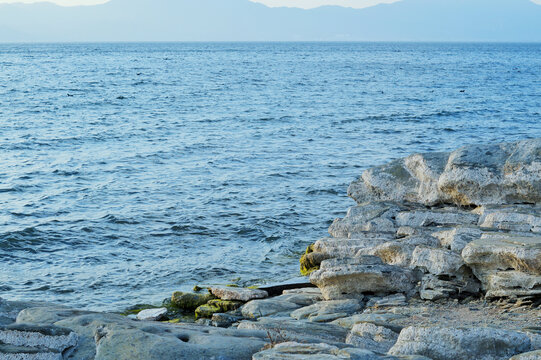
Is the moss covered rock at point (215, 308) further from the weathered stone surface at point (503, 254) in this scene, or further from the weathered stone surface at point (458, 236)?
the weathered stone surface at point (503, 254)

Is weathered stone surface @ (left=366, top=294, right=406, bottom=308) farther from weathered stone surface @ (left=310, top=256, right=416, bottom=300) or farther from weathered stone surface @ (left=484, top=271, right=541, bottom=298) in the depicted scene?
weathered stone surface @ (left=484, top=271, right=541, bottom=298)

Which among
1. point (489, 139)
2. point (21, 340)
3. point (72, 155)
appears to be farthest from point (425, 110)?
point (21, 340)

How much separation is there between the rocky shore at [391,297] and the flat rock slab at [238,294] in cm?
3

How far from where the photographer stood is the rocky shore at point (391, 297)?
24.8 ft

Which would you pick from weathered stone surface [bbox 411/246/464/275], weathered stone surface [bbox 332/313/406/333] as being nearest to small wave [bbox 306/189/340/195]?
weathered stone surface [bbox 411/246/464/275]

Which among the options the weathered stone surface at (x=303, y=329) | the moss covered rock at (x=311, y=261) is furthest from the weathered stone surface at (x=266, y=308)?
the moss covered rock at (x=311, y=261)

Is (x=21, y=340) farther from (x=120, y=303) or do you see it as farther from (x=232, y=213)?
(x=232, y=213)

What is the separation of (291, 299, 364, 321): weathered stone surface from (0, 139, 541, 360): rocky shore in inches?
1.2

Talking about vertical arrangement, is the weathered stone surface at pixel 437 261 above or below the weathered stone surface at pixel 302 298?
above

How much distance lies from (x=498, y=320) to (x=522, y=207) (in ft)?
13.8

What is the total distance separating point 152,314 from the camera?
42.8 ft

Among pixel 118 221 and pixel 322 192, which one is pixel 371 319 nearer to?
pixel 118 221

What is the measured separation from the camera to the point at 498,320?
1034 centimetres

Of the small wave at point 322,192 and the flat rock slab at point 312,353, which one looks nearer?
the flat rock slab at point 312,353
